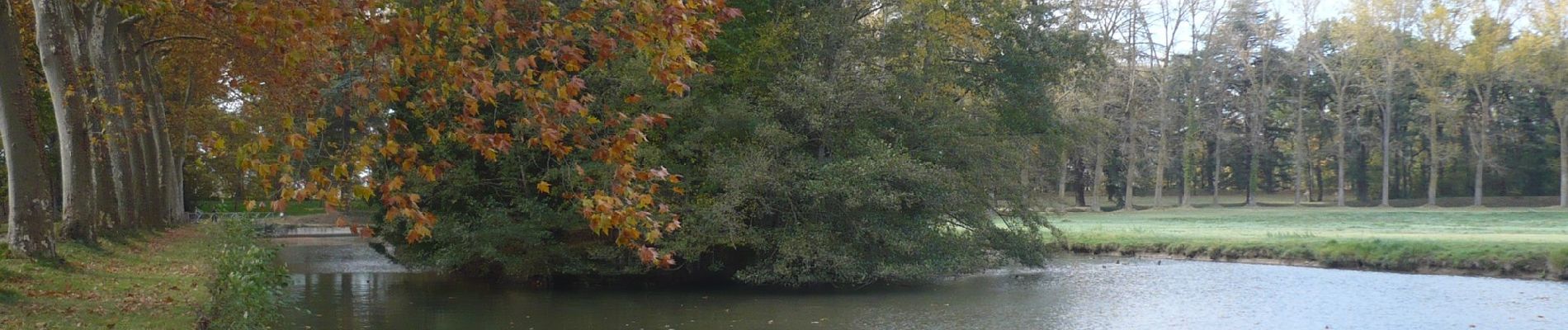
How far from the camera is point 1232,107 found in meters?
67.1

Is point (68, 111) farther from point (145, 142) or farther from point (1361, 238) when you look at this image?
point (1361, 238)

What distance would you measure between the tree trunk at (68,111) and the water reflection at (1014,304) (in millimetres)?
3370

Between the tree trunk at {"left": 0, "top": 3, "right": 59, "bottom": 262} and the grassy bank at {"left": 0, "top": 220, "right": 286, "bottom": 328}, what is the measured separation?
381 mm

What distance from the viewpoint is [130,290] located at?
13.0 metres

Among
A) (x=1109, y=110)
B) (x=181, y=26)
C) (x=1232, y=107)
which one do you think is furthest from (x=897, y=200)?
(x=1232, y=107)

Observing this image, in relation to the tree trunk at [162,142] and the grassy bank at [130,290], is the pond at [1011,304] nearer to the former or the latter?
the grassy bank at [130,290]

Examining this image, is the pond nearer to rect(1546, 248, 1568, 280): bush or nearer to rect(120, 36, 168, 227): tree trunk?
rect(1546, 248, 1568, 280): bush

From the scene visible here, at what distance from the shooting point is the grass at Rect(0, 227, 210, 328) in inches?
387

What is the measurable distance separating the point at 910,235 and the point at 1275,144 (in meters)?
57.5

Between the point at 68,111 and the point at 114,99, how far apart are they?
14.1 feet

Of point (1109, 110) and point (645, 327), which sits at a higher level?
point (1109, 110)

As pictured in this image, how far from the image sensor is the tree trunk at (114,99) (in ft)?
65.8

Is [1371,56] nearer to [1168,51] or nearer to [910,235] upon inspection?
[1168,51]

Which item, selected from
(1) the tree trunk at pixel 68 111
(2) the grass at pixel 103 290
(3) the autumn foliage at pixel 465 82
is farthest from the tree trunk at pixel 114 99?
(3) the autumn foliage at pixel 465 82
